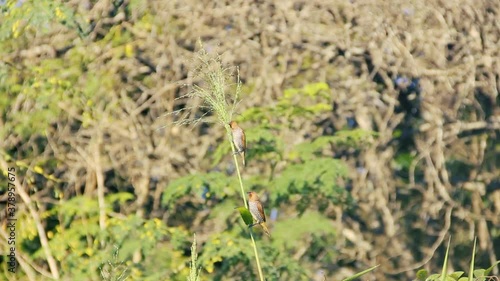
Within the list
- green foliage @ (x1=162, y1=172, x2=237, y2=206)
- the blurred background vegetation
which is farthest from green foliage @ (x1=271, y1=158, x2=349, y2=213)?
green foliage @ (x1=162, y1=172, x2=237, y2=206)

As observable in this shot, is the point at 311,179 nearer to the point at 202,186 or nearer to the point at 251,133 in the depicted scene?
the point at 251,133

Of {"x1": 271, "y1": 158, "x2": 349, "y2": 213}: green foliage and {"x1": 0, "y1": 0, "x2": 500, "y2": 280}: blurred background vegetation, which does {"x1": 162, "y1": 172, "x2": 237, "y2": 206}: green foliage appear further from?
{"x1": 271, "y1": 158, "x2": 349, "y2": 213}: green foliage

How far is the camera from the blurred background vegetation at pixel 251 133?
7.33 metres

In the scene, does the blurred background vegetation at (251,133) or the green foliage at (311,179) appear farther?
the blurred background vegetation at (251,133)

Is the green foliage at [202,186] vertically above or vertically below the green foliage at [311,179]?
above

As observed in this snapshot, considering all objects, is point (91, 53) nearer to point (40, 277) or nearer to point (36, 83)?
point (36, 83)

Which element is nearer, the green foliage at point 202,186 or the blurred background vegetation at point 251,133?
the green foliage at point 202,186

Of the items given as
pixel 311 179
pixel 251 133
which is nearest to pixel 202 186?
pixel 251 133

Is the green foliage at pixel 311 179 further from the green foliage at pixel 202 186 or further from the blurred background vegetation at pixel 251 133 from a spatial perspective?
the green foliage at pixel 202 186

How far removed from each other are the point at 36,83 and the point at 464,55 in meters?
3.37

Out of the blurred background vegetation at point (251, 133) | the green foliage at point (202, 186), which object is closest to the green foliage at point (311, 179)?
the blurred background vegetation at point (251, 133)

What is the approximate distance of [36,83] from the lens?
759 cm

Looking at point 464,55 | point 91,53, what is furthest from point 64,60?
point 464,55

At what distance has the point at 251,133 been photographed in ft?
23.0
